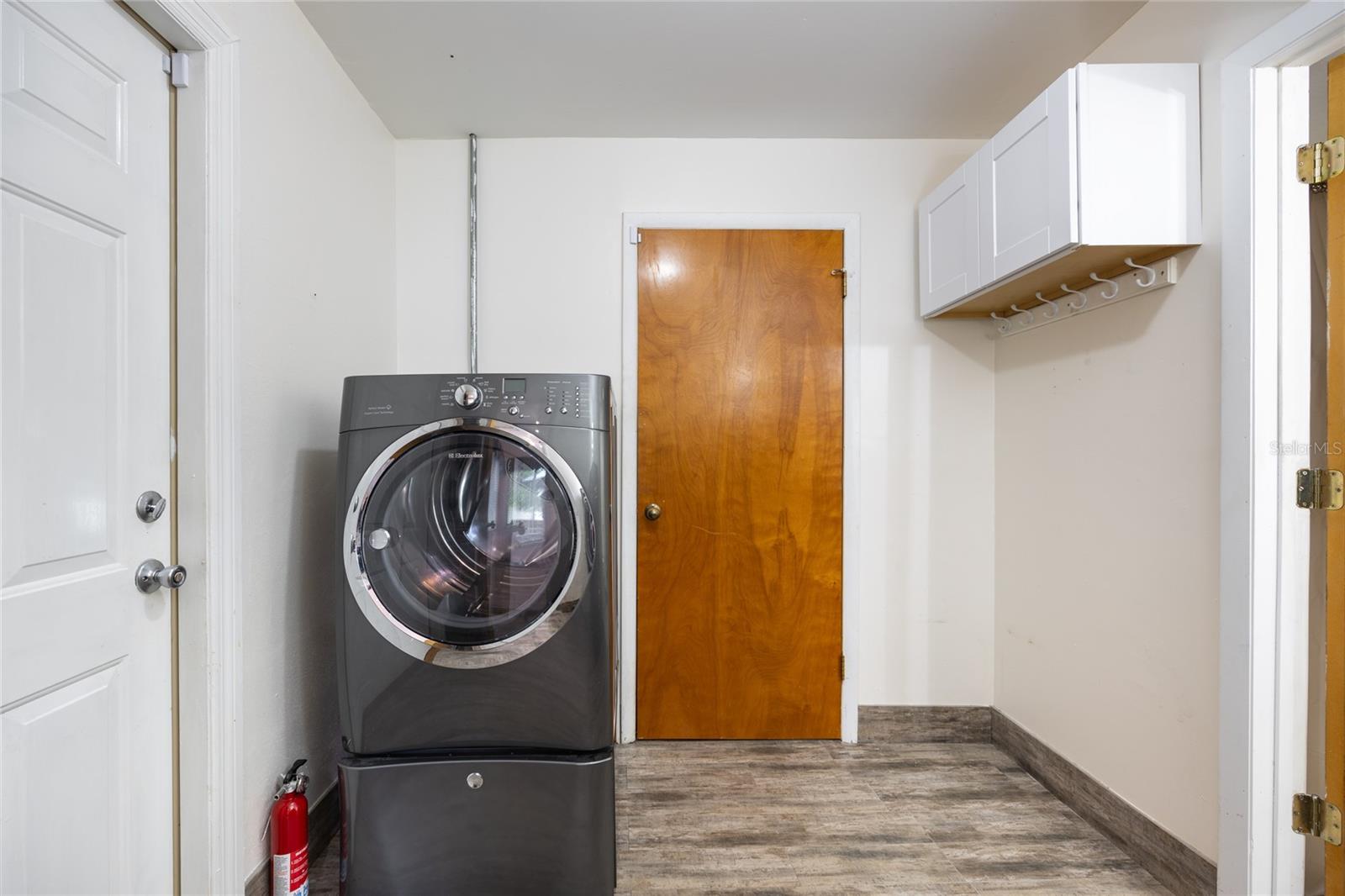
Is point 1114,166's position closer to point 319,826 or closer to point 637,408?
point 637,408

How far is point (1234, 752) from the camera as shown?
1387 millimetres

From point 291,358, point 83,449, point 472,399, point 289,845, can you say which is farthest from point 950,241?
point 289,845

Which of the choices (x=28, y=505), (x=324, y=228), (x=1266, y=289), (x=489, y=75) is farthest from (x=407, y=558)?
(x=1266, y=289)

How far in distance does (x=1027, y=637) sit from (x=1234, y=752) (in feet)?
2.66

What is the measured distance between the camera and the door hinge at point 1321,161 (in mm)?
1281

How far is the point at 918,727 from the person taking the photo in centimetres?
239

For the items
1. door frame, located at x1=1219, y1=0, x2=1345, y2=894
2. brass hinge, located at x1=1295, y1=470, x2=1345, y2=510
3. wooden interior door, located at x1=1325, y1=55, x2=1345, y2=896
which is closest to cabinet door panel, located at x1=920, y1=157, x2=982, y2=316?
door frame, located at x1=1219, y1=0, x2=1345, y2=894

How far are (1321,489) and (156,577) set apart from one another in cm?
247

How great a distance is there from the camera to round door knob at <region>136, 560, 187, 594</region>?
47.9 inches

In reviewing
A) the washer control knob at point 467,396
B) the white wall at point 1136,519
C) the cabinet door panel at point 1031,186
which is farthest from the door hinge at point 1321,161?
the washer control knob at point 467,396

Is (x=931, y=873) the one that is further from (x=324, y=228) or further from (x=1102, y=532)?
(x=324, y=228)

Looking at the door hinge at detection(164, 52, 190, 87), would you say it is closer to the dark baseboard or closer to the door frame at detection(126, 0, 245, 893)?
the door frame at detection(126, 0, 245, 893)

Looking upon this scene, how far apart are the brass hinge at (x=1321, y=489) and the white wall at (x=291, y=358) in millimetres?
2409

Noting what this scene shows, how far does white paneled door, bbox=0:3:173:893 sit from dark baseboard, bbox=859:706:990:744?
218 centimetres
